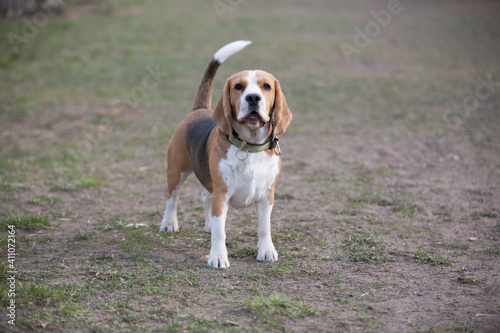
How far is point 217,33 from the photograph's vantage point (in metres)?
16.9

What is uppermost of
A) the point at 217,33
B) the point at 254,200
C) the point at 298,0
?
the point at 298,0

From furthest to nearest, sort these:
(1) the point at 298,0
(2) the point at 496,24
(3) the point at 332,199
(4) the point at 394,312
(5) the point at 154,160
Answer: (1) the point at 298,0 → (2) the point at 496,24 → (5) the point at 154,160 → (3) the point at 332,199 → (4) the point at 394,312

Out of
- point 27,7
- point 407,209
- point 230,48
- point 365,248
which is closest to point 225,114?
point 230,48

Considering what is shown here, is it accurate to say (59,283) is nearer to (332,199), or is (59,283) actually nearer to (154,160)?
(332,199)

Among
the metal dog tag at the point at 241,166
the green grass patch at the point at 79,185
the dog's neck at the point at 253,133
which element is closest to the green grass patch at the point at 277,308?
the metal dog tag at the point at 241,166

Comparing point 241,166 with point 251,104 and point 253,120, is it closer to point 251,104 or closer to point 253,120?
point 253,120

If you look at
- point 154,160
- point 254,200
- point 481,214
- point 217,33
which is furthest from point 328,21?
point 254,200

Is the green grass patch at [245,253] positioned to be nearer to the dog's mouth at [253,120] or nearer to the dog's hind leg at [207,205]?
the dog's hind leg at [207,205]

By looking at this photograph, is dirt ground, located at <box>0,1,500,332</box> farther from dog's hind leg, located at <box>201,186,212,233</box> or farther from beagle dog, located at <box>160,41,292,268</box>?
beagle dog, located at <box>160,41,292,268</box>

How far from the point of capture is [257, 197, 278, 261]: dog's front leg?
4656 mm

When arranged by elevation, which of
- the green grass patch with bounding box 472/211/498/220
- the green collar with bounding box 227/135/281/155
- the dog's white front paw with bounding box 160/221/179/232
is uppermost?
the green collar with bounding box 227/135/281/155

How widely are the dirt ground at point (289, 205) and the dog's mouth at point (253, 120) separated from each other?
1.24 m

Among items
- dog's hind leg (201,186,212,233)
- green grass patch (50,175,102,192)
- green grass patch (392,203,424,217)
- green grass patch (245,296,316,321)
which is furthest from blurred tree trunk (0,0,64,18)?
green grass patch (245,296,316,321)

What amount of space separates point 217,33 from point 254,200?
1312 centimetres
